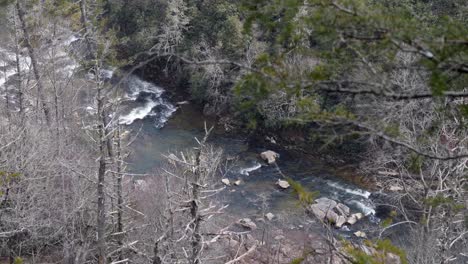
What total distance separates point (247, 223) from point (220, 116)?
903 centimetres

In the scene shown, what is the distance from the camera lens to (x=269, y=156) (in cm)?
2077

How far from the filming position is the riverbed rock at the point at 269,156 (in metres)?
20.6

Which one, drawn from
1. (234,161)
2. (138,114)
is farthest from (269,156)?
(138,114)

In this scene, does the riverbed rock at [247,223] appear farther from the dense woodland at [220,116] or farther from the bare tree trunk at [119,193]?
the bare tree trunk at [119,193]

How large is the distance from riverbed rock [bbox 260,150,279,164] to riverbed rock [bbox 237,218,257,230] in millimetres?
4262

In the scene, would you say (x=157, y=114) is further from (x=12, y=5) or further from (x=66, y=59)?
(x=12, y=5)

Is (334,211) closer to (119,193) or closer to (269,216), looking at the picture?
(269,216)

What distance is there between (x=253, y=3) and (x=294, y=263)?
250cm

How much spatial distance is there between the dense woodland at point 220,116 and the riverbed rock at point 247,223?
75 centimetres

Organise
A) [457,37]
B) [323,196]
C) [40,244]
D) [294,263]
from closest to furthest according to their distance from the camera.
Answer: [457,37] < [294,263] < [40,244] < [323,196]

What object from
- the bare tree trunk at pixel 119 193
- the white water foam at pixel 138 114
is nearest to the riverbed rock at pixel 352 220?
the bare tree trunk at pixel 119 193

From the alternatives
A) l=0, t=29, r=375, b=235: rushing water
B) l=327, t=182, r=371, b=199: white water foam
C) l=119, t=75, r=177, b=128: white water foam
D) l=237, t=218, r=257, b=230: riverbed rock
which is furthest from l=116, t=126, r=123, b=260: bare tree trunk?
l=119, t=75, r=177, b=128: white water foam

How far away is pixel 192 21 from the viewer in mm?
26484

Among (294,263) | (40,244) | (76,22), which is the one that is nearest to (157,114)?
(76,22)
